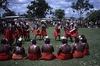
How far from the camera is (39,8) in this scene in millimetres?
100750

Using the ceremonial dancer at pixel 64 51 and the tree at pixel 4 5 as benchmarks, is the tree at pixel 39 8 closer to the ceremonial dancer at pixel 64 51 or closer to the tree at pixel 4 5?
the tree at pixel 4 5

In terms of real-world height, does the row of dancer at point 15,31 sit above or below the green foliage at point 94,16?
Answer: above

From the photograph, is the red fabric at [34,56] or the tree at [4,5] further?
the tree at [4,5]

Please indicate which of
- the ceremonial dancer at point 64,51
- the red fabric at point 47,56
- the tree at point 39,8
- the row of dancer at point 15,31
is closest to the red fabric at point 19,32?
the row of dancer at point 15,31

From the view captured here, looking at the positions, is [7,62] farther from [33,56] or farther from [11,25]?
[11,25]

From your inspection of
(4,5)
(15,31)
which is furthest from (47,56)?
(4,5)

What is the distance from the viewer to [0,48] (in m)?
14.0

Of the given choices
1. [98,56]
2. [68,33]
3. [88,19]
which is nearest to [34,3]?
[88,19]

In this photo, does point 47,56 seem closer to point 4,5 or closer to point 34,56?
point 34,56

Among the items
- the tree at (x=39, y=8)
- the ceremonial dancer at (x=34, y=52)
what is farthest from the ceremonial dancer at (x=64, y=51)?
the tree at (x=39, y=8)

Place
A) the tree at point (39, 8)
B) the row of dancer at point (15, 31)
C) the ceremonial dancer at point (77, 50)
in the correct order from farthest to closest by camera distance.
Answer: the tree at point (39, 8) < the row of dancer at point (15, 31) < the ceremonial dancer at point (77, 50)

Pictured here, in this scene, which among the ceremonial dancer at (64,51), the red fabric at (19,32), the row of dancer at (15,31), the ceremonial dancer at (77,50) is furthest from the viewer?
the red fabric at (19,32)

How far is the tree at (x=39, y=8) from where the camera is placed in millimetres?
99938

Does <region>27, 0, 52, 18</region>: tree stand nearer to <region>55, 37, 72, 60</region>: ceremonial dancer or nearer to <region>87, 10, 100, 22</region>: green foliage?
<region>87, 10, 100, 22</region>: green foliage
